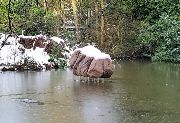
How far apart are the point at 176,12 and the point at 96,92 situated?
56.3ft

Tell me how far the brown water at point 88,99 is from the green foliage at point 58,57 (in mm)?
3471

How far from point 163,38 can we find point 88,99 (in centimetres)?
1606

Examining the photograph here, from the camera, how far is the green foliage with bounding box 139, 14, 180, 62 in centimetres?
→ 2502

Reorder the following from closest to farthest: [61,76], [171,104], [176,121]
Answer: [176,121] → [171,104] → [61,76]

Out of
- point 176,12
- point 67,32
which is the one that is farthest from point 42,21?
point 176,12

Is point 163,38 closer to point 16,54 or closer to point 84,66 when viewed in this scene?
point 16,54

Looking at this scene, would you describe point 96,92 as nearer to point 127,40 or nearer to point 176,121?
point 176,121

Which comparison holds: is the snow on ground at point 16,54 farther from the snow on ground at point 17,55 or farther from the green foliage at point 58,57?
the green foliage at point 58,57

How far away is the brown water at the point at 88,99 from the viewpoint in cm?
897

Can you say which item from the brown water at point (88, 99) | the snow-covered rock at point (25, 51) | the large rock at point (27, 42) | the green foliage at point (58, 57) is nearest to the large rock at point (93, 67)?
the brown water at point (88, 99)

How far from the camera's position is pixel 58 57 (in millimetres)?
20703

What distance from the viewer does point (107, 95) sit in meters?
11.9

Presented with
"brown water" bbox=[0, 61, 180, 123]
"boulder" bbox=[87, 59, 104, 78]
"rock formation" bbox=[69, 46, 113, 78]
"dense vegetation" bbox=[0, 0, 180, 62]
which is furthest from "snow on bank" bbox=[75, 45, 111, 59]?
"dense vegetation" bbox=[0, 0, 180, 62]

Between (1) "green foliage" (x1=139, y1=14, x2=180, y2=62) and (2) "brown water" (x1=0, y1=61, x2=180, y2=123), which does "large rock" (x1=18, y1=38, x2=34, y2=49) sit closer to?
(2) "brown water" (x1=0, y1=61, x2=180, y2=123)
